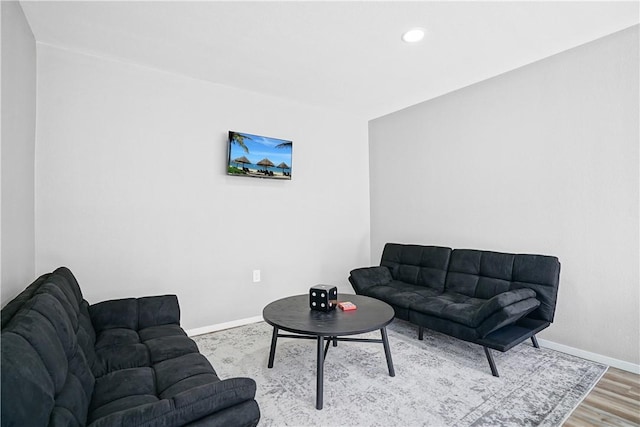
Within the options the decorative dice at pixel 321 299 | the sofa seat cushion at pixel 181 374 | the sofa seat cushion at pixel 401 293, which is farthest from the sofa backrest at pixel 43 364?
the sofa seat cushion at pixel 401 293

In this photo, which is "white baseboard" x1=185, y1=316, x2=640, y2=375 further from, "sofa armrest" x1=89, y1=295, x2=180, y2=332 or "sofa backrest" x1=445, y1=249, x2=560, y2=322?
"sofa armrest" x1=89, y1=295, x2=180, y2=332

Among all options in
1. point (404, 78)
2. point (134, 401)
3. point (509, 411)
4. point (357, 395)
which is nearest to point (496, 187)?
point (404, 78)

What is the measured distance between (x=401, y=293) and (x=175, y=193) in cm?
244

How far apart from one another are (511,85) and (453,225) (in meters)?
1.53

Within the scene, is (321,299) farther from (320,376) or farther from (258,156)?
(258,156)

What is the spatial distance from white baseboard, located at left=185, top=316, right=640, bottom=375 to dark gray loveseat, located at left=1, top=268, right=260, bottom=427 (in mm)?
1253

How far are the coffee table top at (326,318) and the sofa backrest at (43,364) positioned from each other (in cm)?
113

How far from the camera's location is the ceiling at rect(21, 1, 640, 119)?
2.20 meters

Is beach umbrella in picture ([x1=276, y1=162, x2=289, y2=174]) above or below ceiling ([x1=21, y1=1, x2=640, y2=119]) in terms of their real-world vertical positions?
below

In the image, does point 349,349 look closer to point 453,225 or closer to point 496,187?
point 453,225

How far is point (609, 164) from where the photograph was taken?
258 cm

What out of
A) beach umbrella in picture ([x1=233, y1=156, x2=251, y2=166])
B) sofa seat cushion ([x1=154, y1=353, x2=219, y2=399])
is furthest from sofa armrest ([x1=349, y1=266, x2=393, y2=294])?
sofa seat cushion ([x1=154, y1=353, x2=219, y2=399])

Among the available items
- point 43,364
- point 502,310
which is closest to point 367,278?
point 502,310

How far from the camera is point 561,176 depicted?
2832 millimetres
